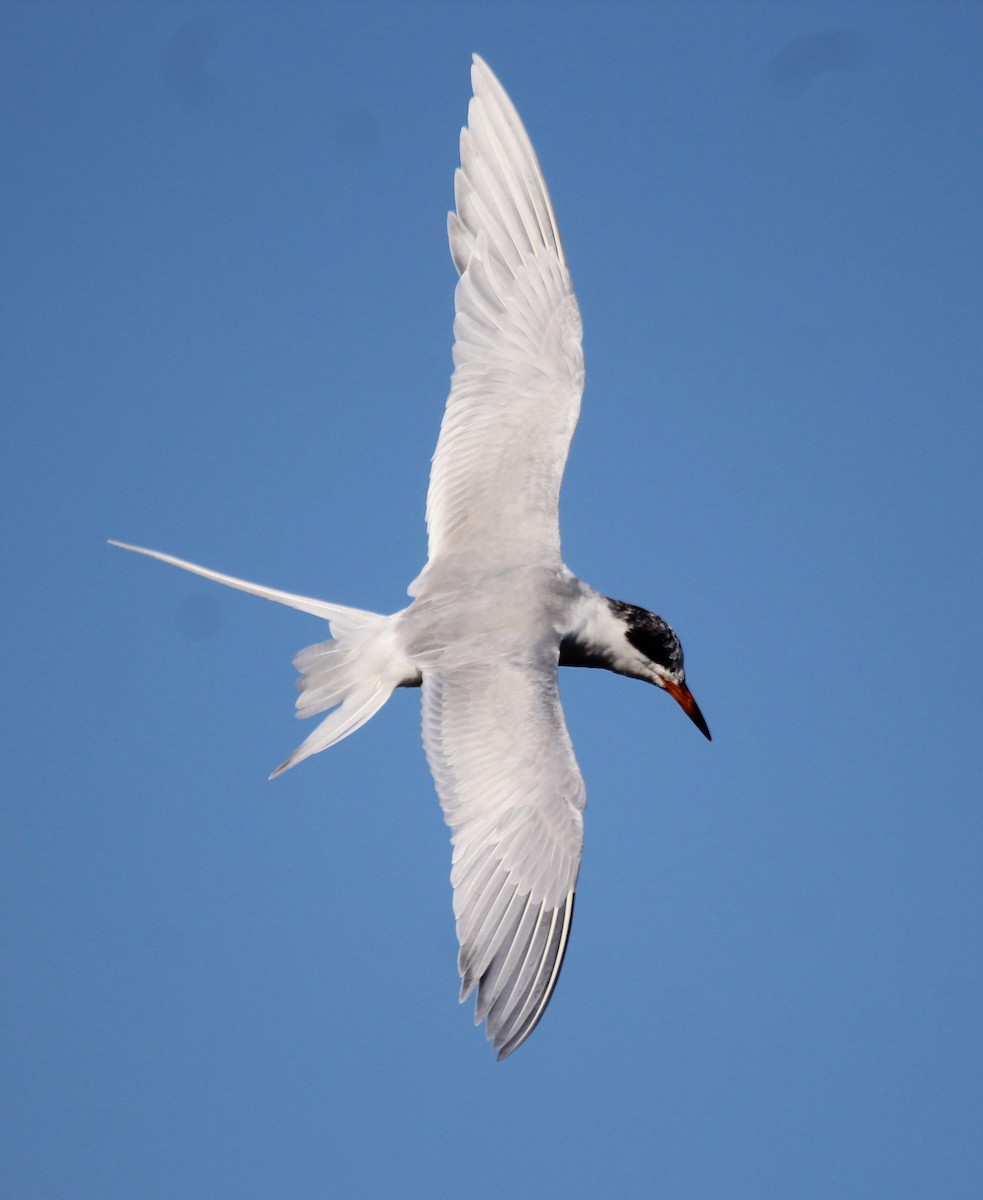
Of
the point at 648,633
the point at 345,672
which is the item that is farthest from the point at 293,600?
the point at 648,633

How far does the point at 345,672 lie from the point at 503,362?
1.70 m

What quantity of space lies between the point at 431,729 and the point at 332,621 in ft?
2.93

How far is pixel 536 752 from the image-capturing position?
553 cm

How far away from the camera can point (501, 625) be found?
5965mm

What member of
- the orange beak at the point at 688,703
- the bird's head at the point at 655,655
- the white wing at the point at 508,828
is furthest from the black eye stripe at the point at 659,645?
the white wing at the point at 508,828

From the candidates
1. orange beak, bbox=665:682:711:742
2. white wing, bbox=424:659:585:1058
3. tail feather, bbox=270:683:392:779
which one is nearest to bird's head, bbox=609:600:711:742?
orange beak, bbox=665:682:711:742

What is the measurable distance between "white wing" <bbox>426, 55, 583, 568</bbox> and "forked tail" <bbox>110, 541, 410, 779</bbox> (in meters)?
0.59

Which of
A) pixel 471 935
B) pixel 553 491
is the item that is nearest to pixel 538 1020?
pixel 471 935

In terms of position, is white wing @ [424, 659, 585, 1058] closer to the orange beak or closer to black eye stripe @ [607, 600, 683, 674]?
black eye stripe @ [607, 600, 683, 674]

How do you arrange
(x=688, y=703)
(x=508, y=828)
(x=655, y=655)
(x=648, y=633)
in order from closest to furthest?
(x=508, y=828) → (x=648, y=633) → (x=655, y=655) → (x=688, y=703)

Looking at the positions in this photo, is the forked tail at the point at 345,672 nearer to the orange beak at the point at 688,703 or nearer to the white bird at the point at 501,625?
the white bird at the point at 501,625

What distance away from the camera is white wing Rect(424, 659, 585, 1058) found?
5227mm

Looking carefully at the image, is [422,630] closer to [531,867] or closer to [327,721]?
[327,721]

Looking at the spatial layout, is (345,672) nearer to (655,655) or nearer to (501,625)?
(501,625)
